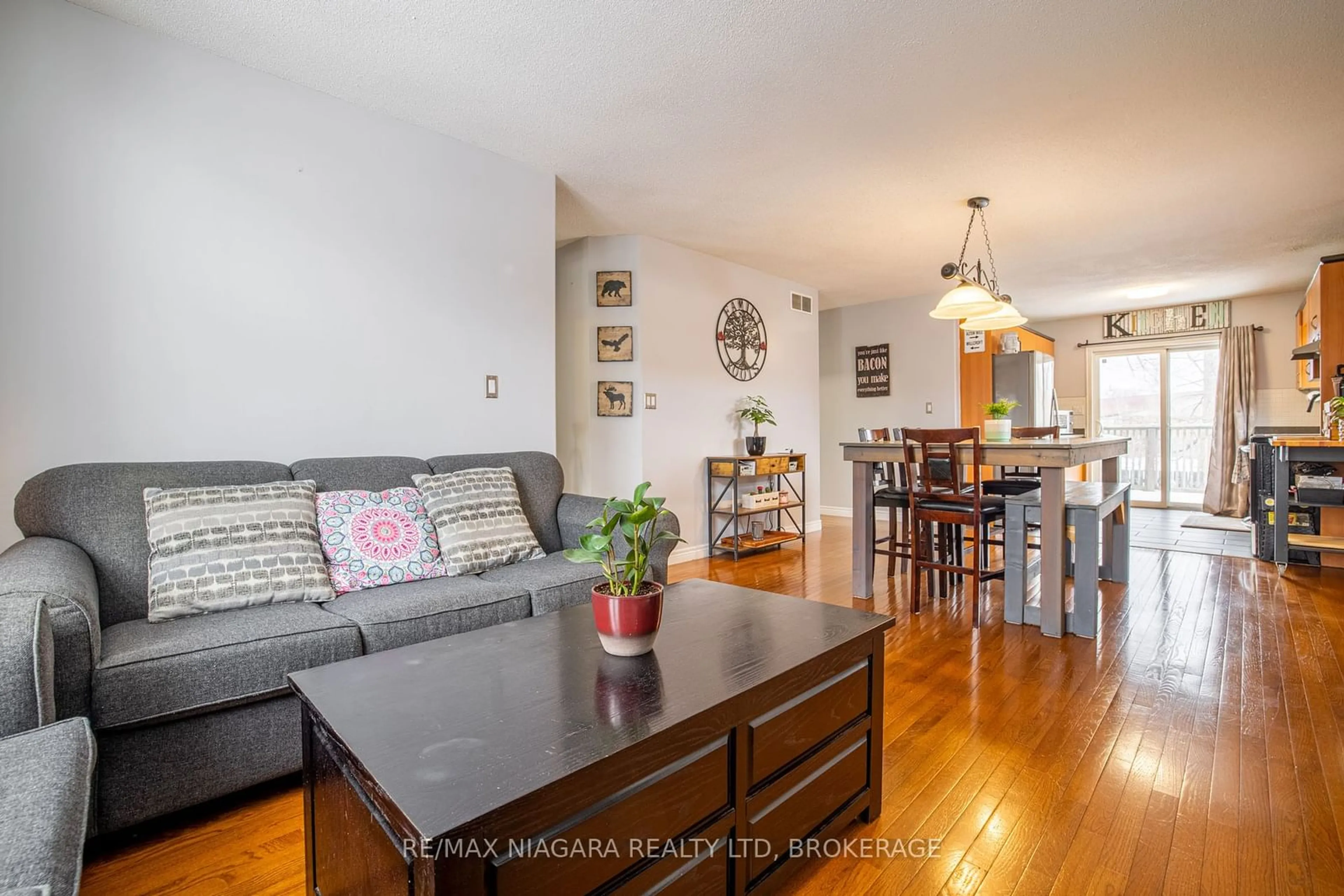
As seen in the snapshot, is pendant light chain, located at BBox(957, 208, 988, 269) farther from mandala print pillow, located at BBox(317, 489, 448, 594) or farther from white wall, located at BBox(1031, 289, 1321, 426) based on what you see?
white wall, located at BBox(1031, 289, 1321, 426)

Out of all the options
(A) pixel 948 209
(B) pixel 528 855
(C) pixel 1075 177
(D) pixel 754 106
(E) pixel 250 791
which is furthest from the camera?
(A) pixel 948 209

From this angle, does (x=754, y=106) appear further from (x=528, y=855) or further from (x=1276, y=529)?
(x=1276, y=529)

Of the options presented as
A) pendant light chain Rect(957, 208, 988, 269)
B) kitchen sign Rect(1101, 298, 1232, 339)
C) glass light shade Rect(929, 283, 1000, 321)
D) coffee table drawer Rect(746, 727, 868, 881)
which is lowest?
coffee table drawer Rect(746, 727, 868, 881)

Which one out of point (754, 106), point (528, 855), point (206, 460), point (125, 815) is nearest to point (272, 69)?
point (206, 460)

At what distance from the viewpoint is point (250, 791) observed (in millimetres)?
1758

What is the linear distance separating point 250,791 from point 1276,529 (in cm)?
575

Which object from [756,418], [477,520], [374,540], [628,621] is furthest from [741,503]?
[628,621]

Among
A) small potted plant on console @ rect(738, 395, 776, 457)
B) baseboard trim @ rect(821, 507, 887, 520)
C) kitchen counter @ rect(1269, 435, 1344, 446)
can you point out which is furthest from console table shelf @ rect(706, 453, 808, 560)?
kitchen counter @ rect(1269, 435, 1344, 446)

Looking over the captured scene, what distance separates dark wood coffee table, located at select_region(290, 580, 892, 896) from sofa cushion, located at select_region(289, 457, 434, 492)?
3.98 feet

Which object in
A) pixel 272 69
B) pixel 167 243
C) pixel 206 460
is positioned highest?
pixel 272 69

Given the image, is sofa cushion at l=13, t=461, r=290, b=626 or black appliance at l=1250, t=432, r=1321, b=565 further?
black appliance at l=1250, t=432, r=1321, b=565

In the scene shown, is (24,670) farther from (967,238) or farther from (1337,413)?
(1337,413)

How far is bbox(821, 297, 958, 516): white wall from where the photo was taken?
6.34 meters

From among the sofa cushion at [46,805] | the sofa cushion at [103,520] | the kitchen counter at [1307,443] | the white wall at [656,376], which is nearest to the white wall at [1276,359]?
the kitchen counter at [1307,443]
